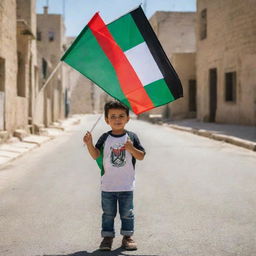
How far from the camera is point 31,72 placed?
1880 centimetres

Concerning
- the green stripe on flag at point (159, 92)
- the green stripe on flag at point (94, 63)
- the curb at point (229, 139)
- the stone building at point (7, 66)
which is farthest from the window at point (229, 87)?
the green stripe on flag at point (94, 63)

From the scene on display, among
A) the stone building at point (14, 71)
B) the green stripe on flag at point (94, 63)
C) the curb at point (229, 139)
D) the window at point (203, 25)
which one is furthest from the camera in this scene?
the window at point (203, 25)

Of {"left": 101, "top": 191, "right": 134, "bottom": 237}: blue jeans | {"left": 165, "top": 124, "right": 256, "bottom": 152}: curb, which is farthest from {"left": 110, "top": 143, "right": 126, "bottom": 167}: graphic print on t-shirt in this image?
{"left": 165, "top": 124, "right": 256, "bottom": 152}: curb

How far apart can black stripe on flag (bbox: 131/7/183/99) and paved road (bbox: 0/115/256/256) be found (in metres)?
1.38

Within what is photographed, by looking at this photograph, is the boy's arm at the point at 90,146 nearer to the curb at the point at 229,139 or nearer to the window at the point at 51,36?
the curb at the point at 229,139

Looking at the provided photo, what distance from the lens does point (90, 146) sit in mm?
3633

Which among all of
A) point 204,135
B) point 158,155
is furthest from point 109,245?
point 204,135

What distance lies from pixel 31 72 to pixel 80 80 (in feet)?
176

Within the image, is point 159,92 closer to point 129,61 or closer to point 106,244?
point 129,61

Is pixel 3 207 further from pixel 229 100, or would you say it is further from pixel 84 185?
pixel 229 100

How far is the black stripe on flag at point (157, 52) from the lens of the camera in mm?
4219

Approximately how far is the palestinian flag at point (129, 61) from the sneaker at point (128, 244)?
1.26m

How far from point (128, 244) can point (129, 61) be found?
1.79 m

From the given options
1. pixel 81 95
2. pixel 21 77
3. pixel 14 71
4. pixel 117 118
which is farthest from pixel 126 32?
pixel 81 95
